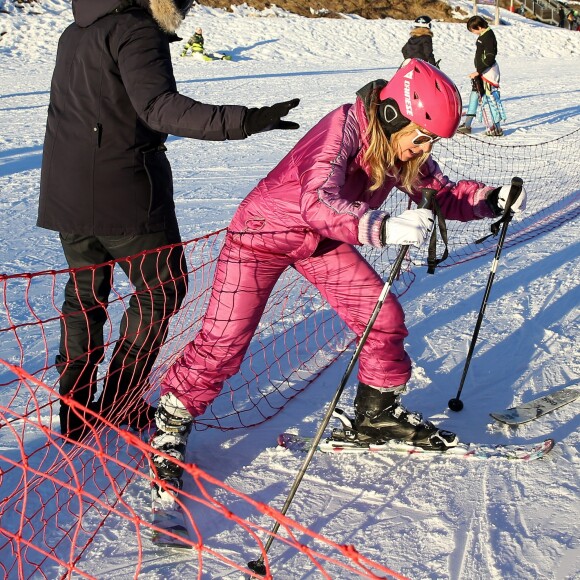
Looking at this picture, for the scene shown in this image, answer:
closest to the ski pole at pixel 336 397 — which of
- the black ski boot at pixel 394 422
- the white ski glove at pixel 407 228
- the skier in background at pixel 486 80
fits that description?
the white ski glove at pixel 407 228

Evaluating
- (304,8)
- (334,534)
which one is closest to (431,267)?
(334,534)

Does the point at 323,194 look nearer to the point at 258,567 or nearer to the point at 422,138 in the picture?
the point at 422,138

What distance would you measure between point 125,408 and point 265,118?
1480 millimetres

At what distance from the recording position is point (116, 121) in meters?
2.64

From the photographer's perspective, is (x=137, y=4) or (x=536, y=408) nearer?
(x=137, y=4)

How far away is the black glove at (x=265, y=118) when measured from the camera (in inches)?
92.4

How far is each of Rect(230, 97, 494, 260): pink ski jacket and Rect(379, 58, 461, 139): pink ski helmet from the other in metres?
0.13

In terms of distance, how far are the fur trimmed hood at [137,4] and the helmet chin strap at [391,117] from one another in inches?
31.4

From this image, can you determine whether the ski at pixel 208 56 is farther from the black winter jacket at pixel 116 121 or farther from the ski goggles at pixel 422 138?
the ski goggles at pixel 422 138

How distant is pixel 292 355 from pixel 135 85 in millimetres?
2014

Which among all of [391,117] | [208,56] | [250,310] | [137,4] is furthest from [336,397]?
[208,56]

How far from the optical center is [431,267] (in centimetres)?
289

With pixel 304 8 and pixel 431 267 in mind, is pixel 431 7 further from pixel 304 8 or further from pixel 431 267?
pixel 431 267

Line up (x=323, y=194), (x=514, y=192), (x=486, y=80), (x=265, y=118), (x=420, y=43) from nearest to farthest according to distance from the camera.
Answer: (x=265, y=118), (x=323, y=194), (x=514, y=192), (x=420, y=43), (x=486, y=80)
